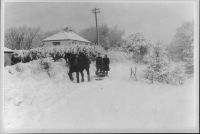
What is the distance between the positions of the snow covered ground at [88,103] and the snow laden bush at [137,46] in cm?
12

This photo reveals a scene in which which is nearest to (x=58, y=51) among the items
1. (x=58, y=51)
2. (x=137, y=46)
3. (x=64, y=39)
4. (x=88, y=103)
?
(x=58, y=51)

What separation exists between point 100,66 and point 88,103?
408 mm

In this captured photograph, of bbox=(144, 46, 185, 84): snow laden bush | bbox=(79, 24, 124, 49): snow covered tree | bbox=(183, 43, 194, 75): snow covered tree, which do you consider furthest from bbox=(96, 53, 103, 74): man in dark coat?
bbox=(183, 43, 194, 75): snow covered tree

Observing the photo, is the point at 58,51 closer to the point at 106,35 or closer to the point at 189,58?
the point at 106,35

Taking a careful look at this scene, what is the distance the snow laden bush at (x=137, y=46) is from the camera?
259 centimetres

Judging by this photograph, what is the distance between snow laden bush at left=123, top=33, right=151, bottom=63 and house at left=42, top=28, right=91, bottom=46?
0.42 m

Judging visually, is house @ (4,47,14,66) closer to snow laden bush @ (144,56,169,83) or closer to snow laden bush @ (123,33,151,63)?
snow laden bush @ (123,33,151,63)

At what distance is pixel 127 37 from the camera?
262 centimetres

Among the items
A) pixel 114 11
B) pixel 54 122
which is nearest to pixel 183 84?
pixel 114 11

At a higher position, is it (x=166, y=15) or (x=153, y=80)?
(x=166, y=15)

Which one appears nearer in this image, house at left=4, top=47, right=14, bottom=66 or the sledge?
house at left=4, top=47, right=14, bottom=66

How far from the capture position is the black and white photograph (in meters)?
2.57

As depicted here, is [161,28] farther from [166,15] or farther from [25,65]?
[25,65]

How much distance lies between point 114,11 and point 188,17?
0.78 metres
